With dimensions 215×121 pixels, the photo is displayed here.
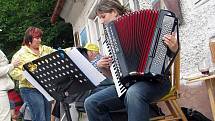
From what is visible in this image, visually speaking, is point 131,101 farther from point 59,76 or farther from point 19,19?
point 19,19

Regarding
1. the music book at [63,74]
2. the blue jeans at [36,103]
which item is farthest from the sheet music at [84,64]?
the blue jeans at [36,103]

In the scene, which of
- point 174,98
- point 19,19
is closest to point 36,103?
point 174,98

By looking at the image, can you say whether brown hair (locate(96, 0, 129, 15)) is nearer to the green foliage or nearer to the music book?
the music book

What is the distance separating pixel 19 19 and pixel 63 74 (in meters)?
11.6

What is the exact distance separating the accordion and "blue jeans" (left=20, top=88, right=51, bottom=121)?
238 centimetres

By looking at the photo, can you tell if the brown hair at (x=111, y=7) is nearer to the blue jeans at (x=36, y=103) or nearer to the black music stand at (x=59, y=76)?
the black music stand at (x=59, y=76)

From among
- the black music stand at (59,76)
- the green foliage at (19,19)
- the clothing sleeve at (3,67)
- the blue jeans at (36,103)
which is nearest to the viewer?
the black music stand at (59,76)

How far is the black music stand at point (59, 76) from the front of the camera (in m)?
4.11

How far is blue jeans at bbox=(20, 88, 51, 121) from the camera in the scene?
590 centimetres

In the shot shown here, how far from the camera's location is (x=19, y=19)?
15.4 m

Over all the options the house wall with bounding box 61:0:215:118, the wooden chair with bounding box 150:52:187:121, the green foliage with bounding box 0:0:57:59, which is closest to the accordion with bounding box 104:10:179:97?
the wooden chair with bounding box 150:52:187:121

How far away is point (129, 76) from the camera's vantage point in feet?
12.0

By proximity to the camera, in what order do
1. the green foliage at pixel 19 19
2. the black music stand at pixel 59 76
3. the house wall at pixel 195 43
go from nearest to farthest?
1. the black music stand at pixel 59 76
2. the house wall at pixel 195 43
3. the green foliage at pixel 19 19

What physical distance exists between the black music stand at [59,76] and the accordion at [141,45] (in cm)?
53
